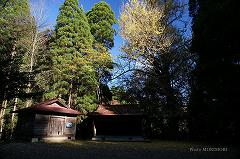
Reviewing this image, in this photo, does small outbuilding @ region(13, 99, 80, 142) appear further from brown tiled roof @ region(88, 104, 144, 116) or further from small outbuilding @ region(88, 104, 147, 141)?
brown tiled roof @ region(88, 104, 144, 116)

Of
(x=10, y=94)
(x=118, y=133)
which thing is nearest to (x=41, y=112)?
(x=118, y=133)

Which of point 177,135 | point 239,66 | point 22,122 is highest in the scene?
point 239,66

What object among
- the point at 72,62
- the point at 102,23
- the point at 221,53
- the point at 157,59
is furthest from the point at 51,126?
the point at 102,23

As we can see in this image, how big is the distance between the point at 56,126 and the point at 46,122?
1.09m

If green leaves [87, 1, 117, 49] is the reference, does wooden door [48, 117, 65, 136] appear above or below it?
below

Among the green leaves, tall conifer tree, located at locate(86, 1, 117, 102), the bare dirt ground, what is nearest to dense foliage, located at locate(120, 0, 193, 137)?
tall conifer tree, located at locate(86, 1, 117, 102)

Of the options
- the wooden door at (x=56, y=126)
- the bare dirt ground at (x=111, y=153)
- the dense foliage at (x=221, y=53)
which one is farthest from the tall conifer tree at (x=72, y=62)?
the dense foliage at (x=221, y=53)

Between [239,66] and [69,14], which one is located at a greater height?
[69,14]

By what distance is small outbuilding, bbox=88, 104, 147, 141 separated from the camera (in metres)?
22.6

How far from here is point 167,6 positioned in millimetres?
26203

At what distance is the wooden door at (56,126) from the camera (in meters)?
20.7

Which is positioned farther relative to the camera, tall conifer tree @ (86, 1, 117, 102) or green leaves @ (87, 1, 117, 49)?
green leaves @ (87, 1, 117, 49)

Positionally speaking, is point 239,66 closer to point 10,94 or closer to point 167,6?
point 10,94

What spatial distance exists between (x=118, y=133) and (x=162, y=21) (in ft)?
Result: 44.5
